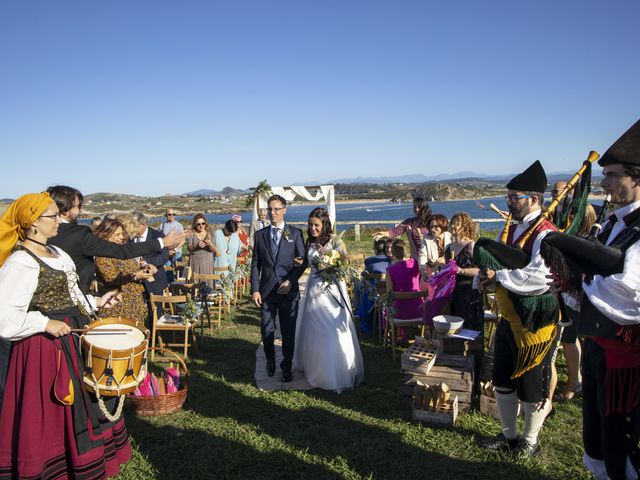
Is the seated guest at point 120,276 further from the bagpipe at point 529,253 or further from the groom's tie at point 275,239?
the bagpipe at point 529,253

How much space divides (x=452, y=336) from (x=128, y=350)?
10.3 ft

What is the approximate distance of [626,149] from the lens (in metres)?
2.29

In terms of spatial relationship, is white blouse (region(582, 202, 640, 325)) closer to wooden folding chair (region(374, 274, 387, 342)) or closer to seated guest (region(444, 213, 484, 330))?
seated guest (region(444, 213, 484, 330))

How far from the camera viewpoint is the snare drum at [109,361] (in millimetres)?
3232

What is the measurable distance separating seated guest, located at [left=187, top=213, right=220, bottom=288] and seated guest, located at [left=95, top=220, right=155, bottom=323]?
2.90 metres

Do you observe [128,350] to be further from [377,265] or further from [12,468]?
[377,265]

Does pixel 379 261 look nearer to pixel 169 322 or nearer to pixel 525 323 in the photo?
pixel 169 322

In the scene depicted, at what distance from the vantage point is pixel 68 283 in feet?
10.9

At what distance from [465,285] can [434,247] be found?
1.07 m

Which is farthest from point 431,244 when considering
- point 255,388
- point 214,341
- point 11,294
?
point 11,294

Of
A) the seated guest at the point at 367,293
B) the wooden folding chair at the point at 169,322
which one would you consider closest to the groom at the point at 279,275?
the wooden folding chair at the point at 169,322

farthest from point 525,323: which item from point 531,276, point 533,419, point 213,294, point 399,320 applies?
point 213,294

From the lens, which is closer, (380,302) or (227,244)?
(380,302)

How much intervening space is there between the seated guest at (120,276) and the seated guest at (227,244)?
159 inches
